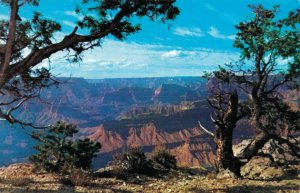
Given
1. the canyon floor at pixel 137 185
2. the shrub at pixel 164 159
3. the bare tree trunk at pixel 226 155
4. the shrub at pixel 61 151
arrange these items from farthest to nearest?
the shrub at pixel 164 159 < the shrub at pixel 61 151 < the bare tree trunk at pixel 226 155 < the canyon floor at pixel 137 185

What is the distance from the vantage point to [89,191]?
1644 cm

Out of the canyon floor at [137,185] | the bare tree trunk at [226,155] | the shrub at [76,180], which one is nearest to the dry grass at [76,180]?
the shrub at [76,180]

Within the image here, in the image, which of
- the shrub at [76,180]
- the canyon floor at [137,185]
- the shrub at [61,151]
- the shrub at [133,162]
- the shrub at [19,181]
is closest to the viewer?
the canyon floor at [137,185]

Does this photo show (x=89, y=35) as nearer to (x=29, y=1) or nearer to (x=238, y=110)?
(x=29, y=1)

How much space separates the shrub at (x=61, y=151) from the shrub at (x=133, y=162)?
1.60 metres

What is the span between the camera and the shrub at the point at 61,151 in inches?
858

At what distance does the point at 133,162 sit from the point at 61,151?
3.57 meters

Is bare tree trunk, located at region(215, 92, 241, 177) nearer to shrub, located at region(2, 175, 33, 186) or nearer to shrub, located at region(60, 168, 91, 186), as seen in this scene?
shrub, located at region(60, 168, 91, 186)

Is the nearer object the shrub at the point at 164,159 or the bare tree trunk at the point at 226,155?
the bare tree trunk at the point at 226,155

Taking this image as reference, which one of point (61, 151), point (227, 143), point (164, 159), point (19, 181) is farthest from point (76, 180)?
point (164, 159)

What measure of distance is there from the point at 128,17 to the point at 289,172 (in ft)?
35.4

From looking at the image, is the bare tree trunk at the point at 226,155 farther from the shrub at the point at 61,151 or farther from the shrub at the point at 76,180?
the shrub at the point at 61,151

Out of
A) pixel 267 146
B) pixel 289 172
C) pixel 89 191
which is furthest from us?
pixel 267 146

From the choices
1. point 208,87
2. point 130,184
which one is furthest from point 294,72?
point 130,184
